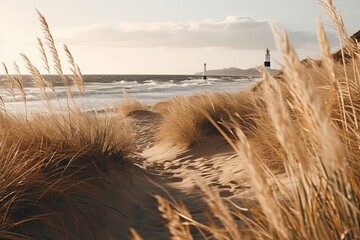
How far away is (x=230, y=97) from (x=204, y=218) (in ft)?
12.5

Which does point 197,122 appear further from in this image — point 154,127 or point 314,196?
point 314,196

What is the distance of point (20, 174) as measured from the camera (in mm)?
2754

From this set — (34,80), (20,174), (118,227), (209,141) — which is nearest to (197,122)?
(209,141)

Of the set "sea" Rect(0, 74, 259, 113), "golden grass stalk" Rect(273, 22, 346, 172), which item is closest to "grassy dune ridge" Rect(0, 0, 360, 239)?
"golden grass stalk" Rect(273, 22, 346, 172)

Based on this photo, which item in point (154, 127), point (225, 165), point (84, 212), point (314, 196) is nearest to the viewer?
point (314, 196)

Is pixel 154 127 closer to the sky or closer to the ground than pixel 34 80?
closer to the ground

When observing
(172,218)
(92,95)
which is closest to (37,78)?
(172,218)

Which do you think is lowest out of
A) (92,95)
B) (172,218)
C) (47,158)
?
(92,95)

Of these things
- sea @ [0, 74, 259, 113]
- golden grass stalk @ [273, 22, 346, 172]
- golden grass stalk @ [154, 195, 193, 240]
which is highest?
golden grass stalk @ [273, 22, 346, 172]

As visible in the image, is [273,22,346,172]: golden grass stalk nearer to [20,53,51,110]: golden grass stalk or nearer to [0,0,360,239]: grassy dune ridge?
[0,0,360,239]: grassy dune ridge

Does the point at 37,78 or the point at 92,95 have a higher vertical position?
the point at 37,78

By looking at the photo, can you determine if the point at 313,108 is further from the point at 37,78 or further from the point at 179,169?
the point at 179,169

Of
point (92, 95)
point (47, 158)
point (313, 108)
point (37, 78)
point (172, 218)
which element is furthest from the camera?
point (92, 95)

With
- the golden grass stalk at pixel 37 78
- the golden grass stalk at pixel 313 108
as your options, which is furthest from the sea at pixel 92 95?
the golden grass stalk at pixel 313 108
